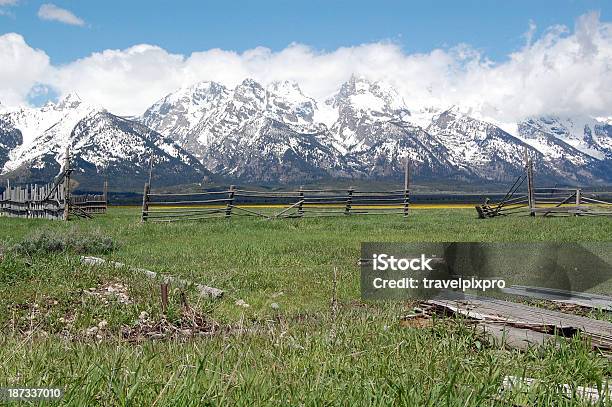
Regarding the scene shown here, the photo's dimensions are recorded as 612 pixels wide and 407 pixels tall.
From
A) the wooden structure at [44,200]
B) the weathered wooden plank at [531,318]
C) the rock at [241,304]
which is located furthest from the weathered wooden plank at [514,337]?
the wooden structure at [44,200]

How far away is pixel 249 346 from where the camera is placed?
168 inches

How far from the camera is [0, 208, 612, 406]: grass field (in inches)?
116

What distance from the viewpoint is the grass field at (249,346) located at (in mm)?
2943

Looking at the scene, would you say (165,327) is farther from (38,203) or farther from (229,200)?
(38,203)

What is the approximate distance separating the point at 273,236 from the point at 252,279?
8865mm

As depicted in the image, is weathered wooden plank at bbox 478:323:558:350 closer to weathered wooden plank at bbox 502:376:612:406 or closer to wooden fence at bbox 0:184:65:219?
weathered wooden plank at bbox 502:376:612:406

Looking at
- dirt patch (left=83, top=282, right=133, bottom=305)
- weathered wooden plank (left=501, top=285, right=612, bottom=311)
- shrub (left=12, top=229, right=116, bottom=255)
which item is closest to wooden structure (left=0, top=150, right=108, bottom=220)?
shrub (left=12, top=229, right=116, bottom=255)

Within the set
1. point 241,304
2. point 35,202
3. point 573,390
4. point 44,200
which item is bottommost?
point 241,304

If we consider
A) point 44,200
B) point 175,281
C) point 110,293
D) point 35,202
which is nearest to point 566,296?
point 175,281

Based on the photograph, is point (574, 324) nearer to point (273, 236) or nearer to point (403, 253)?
point (403, 253)

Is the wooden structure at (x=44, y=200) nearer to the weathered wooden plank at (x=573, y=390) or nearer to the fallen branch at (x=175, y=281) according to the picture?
the fallen branch at (x=175, y=281)

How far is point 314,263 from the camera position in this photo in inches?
516

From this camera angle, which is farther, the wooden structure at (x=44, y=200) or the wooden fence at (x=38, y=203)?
the wooden fence at (x=38, y=203)

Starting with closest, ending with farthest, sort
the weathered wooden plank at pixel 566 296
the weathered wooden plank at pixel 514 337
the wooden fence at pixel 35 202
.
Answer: the weathered wooden plank at pixel 514 337 < the weathered wooden plank at pixel 566 296 < the wooden fence at pixel 35 202
